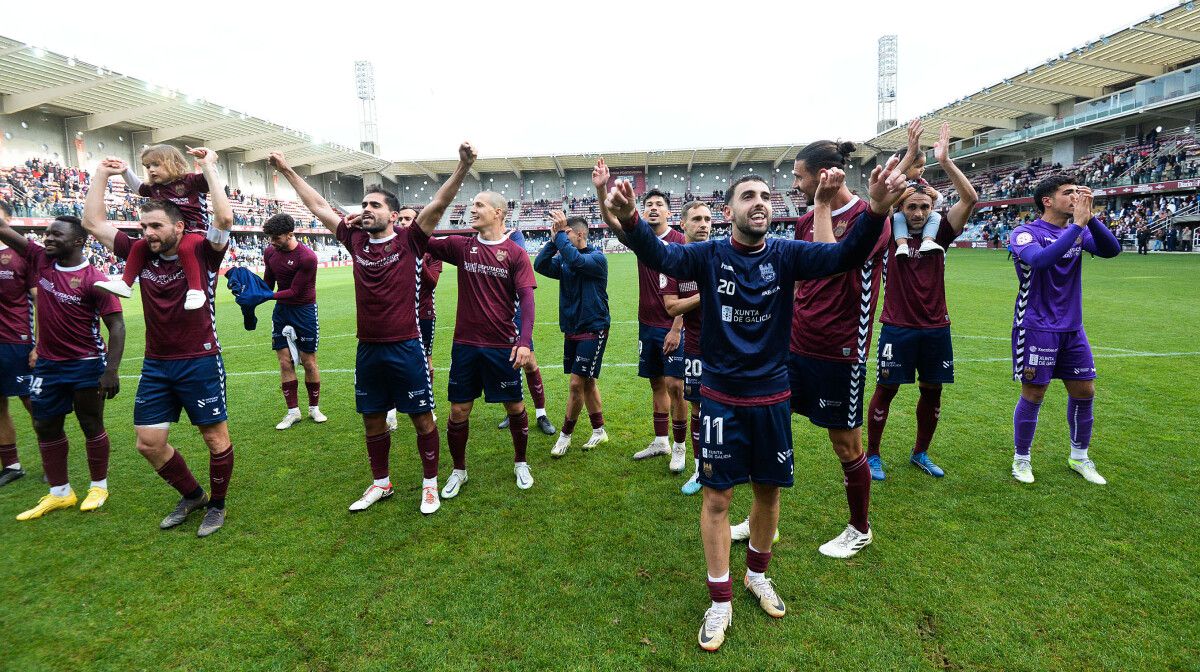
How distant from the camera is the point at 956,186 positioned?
4.30 meters

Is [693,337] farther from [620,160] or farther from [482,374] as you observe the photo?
[620,160]

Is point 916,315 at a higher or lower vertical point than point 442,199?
lower

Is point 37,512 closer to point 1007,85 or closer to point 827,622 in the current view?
point 827,622

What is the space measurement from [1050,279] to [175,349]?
23.1ft

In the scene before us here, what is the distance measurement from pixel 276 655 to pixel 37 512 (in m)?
3.30

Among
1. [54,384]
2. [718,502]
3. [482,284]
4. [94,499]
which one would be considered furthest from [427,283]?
[718,502]

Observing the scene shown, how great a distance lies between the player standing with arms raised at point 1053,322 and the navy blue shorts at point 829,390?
83.6 inches

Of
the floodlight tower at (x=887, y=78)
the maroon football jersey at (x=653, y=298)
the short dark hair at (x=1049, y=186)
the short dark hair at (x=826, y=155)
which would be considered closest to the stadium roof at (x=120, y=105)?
the maroon football jersey at (x=653, y=298)

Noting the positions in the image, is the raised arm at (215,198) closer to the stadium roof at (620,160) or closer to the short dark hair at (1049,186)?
the short dark hair at (1049,186)

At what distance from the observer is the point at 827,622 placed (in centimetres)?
319

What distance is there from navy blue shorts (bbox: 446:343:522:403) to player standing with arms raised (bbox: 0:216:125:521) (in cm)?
275

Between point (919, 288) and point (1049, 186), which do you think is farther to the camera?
point (1049, 186)

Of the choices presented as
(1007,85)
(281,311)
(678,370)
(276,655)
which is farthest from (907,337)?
(1007,85)

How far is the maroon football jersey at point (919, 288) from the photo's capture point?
477cm
